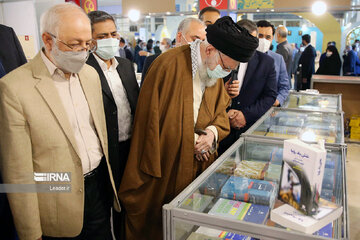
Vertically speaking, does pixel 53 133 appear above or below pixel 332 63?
above

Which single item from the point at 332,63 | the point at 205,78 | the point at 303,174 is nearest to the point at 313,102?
the point at 205,78

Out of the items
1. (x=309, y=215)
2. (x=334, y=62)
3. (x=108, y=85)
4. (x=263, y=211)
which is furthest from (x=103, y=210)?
(x=334, y=62)

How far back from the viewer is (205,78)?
1933 millimetres

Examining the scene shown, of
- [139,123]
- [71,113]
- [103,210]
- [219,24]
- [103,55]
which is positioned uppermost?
[219,24]

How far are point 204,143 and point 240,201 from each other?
1.61 feet

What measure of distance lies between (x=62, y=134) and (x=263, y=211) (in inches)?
36.3

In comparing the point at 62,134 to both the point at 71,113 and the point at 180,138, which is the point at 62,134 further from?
the point at 180,138

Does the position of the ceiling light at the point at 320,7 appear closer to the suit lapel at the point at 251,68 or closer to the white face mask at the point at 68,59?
the suit lapel at the point at 251,68

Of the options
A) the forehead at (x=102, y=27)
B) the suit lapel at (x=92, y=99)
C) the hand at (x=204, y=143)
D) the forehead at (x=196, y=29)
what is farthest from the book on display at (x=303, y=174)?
the forehead at (x=196, y=29)

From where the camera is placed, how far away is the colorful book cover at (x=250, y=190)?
1.43 metres

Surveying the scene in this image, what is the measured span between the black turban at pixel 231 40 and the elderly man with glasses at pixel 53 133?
2.15 feet

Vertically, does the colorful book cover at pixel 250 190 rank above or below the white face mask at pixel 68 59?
below

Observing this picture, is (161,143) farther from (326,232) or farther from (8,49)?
(8,49)

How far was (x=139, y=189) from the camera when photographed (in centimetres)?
191
